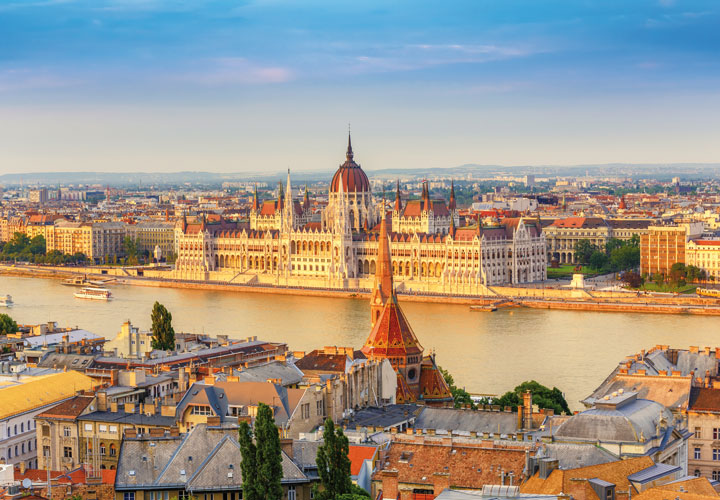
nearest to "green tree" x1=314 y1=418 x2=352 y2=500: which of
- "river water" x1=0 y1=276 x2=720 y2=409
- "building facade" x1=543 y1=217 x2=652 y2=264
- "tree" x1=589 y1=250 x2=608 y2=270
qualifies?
"river water" x1=0 y1=276 x2=720 y2=409

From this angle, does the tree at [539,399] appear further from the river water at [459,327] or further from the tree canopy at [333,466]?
the tree canopy at [333,466]

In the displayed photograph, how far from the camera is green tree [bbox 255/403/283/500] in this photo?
11000mm

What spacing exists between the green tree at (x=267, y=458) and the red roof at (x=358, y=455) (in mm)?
1513

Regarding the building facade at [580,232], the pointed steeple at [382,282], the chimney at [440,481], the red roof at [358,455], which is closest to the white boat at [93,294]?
the building facade at [580,232]

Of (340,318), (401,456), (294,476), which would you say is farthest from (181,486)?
(340,318)

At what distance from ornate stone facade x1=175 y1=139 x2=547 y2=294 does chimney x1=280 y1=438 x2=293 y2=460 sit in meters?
36.0

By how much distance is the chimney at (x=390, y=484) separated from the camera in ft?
37.7

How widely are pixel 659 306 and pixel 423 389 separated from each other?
926 inches

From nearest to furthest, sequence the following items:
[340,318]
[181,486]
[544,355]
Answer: [181,486]
[544,355]
[340,318]

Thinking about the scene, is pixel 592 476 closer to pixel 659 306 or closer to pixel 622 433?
pixel 622 433

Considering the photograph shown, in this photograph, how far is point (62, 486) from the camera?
445 inches

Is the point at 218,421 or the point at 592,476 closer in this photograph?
the point at 592,476

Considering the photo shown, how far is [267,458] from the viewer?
36.1ft

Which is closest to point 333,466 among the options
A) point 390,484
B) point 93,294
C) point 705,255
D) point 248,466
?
point 390,484
